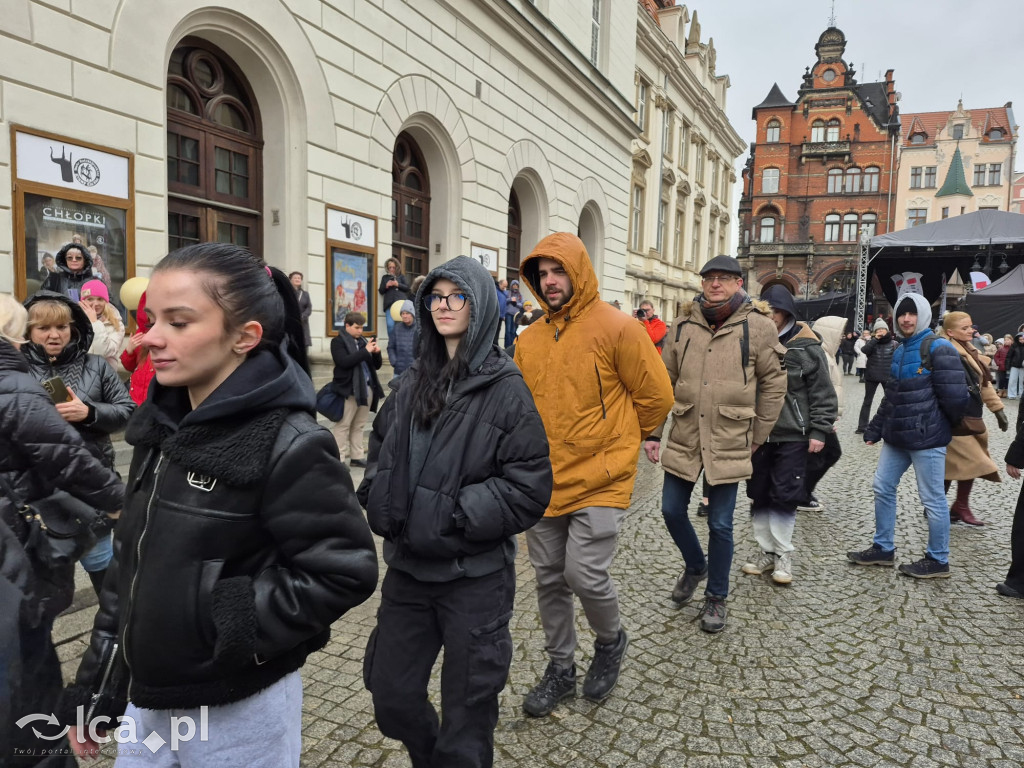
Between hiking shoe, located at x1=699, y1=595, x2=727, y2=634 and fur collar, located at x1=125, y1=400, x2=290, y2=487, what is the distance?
9.68 feet

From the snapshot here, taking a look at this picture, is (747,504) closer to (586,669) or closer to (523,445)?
(586,669)

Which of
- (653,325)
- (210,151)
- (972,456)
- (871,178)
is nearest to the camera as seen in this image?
(972,456)

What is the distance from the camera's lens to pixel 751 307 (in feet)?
12.2

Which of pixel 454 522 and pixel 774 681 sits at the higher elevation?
pixel 454 522

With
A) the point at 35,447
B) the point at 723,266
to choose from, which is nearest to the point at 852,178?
the point at 723,266

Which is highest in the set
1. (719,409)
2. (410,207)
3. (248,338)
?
(410,207)

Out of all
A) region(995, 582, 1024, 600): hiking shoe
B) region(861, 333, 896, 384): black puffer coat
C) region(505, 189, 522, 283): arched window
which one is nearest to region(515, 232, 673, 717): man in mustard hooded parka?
region(995, 582, 1024, 600): hiking shoe

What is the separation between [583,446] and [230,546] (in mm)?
1713

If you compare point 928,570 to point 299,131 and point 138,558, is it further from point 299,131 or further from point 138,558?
point 299,131

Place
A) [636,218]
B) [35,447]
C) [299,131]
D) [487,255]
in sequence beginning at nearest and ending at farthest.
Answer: [35,447] < [299,131] < [487,255] < [636,218]

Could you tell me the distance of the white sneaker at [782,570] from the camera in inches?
166

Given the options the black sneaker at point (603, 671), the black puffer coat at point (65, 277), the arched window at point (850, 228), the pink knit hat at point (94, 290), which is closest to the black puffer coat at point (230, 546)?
the black sneaker at point (603, 671)

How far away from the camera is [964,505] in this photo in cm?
580

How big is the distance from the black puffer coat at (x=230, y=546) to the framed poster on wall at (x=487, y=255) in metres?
11.7
